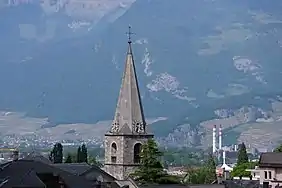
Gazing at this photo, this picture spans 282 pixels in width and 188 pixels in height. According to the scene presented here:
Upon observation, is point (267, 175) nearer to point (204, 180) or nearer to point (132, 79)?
point (132, 79)

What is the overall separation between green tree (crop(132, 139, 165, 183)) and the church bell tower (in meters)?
0.71

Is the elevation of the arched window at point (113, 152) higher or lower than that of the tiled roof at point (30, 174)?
higher

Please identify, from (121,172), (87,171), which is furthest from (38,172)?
(121,172)

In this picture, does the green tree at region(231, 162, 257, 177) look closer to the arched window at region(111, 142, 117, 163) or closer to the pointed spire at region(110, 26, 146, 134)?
the pointed spire at region(110, 26, 146, 134)

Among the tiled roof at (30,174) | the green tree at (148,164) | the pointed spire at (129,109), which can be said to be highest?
the pointed spire at (129,109)

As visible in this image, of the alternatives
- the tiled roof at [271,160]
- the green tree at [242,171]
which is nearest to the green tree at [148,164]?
the tiled roof at [271,160]

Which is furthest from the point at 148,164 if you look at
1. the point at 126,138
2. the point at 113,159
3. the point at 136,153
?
the point at 113,159

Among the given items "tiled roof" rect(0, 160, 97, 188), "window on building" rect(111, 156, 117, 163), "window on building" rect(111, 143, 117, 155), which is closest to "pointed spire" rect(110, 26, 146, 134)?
"window on building" rect(111, 143, 117, 155)

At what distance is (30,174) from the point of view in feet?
139

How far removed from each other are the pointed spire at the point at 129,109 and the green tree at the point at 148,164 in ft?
5.97

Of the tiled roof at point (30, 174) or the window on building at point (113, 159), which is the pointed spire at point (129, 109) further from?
the tiled roof at point (30, 174)

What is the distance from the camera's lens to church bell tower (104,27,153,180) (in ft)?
237

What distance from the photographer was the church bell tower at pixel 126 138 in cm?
7231

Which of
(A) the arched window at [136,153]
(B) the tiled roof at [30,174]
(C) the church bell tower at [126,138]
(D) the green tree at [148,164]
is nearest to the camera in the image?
(B) the tiled roof at [30,174]
